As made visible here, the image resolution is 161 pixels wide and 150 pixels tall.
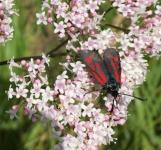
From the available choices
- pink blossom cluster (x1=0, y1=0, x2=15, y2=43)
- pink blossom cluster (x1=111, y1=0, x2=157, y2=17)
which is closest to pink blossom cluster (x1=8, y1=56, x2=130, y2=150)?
pink blossom cluster (x1=0, y1=0, x2=15, y2=43)

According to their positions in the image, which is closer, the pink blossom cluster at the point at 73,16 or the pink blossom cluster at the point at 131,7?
the pink blossom cluster at the point at 73,16

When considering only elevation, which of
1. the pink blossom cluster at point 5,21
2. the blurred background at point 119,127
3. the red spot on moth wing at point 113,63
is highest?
the pink blossom cluster at point 5,21

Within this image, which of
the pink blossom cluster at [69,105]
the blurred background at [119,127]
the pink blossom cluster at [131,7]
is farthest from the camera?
the blurred background at [119,127]

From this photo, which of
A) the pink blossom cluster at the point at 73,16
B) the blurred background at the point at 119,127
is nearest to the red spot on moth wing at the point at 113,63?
the pink blossom cluster at the point at 73,16

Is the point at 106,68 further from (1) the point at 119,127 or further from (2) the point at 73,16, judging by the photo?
(1) the point at 119,127

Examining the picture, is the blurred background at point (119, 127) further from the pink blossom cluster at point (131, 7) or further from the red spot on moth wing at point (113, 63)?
the red spot on moth wing at point (113, 63)

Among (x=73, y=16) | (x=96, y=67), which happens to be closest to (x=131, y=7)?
(x=73, y=16)

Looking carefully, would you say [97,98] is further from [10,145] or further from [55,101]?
[10,145]

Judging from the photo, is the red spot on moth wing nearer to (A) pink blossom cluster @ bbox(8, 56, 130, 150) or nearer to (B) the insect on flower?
(B) the insect on flower
